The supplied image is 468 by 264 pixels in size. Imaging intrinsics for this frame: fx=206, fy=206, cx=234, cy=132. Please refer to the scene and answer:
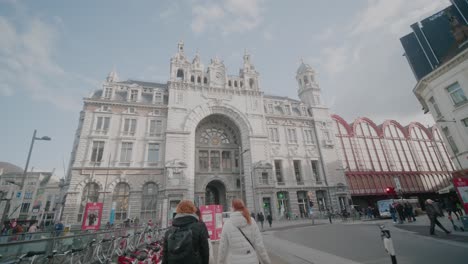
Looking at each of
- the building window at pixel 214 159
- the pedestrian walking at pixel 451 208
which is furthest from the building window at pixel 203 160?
the pedestrian walking at pixel 451 208

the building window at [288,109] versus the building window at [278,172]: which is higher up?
the building window at [288,109]

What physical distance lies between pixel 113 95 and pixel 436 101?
1448 inches

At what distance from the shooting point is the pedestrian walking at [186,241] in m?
2.87

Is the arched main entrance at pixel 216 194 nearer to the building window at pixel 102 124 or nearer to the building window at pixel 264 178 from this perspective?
the building window at pixel 264 178

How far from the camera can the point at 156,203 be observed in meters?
25.4

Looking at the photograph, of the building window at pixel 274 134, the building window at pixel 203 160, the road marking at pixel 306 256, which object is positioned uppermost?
the building window at pixel 274 134

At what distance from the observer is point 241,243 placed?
11.8ft

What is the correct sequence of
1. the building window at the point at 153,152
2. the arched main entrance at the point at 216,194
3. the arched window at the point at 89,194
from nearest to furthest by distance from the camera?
1. the arched window at the point at 89,194
2. the building window at the point at 153,152
3. the arched main entrance at the point at 216,194

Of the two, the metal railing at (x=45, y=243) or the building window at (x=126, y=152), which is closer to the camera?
the metal railing at (x=45, y=243)

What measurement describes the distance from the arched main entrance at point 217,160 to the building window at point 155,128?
Result: 562 cm

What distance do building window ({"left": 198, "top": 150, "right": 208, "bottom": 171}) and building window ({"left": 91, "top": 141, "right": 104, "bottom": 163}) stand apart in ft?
41.5

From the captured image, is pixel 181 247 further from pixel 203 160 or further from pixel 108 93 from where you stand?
pixel 108 93

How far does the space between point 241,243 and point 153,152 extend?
26.8 metres

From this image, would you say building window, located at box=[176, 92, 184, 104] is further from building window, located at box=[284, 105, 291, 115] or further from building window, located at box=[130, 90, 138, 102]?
building window, located at box=[284, 105, 291, 115]
